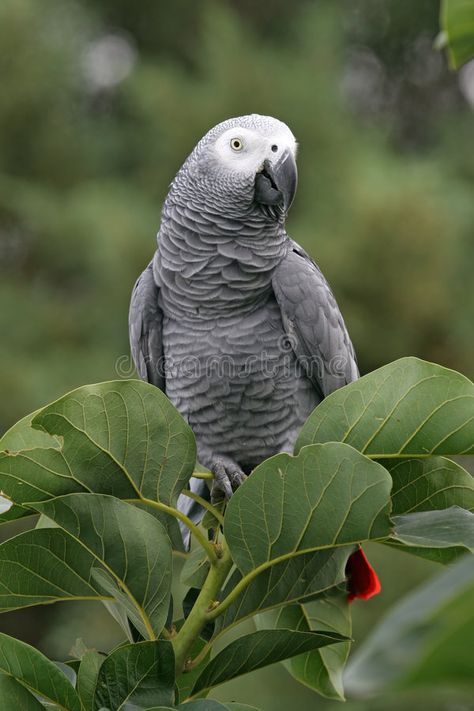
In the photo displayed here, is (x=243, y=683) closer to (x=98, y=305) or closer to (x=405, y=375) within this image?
(x=98, y=305)

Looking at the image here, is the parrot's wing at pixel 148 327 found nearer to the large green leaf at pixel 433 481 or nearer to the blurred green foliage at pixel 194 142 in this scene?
the large green leaf at pixel 433 481

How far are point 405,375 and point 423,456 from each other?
0.07 m

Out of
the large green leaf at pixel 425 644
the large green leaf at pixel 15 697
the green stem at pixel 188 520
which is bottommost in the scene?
the large green leaf at pixel 15 697

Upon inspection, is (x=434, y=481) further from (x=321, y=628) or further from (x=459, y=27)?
(x=459, y=27)

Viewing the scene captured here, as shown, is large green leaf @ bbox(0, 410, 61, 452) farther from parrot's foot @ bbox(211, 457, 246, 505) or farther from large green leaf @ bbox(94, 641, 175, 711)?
parrot's foot @ bbox(211, 457, 246, 505)

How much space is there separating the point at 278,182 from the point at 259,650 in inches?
34.3

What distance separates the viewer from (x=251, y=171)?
1414 mm

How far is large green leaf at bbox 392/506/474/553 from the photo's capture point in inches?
26.1

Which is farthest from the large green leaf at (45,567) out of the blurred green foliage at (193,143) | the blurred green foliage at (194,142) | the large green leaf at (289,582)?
the blurred green foliage at (193,143)

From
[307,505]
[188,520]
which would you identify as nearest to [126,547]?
[188,520]

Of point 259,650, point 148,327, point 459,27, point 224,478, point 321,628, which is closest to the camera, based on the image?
point 459,27

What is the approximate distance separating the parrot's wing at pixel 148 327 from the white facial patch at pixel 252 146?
24 centimetres

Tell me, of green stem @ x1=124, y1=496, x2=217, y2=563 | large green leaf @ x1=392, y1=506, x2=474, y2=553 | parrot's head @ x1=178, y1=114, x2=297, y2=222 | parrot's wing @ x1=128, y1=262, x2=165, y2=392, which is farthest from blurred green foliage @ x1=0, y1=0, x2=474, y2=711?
large green leaf @ x1=392, y1=506, x2=474, y2=553

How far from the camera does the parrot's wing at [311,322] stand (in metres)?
1.39
